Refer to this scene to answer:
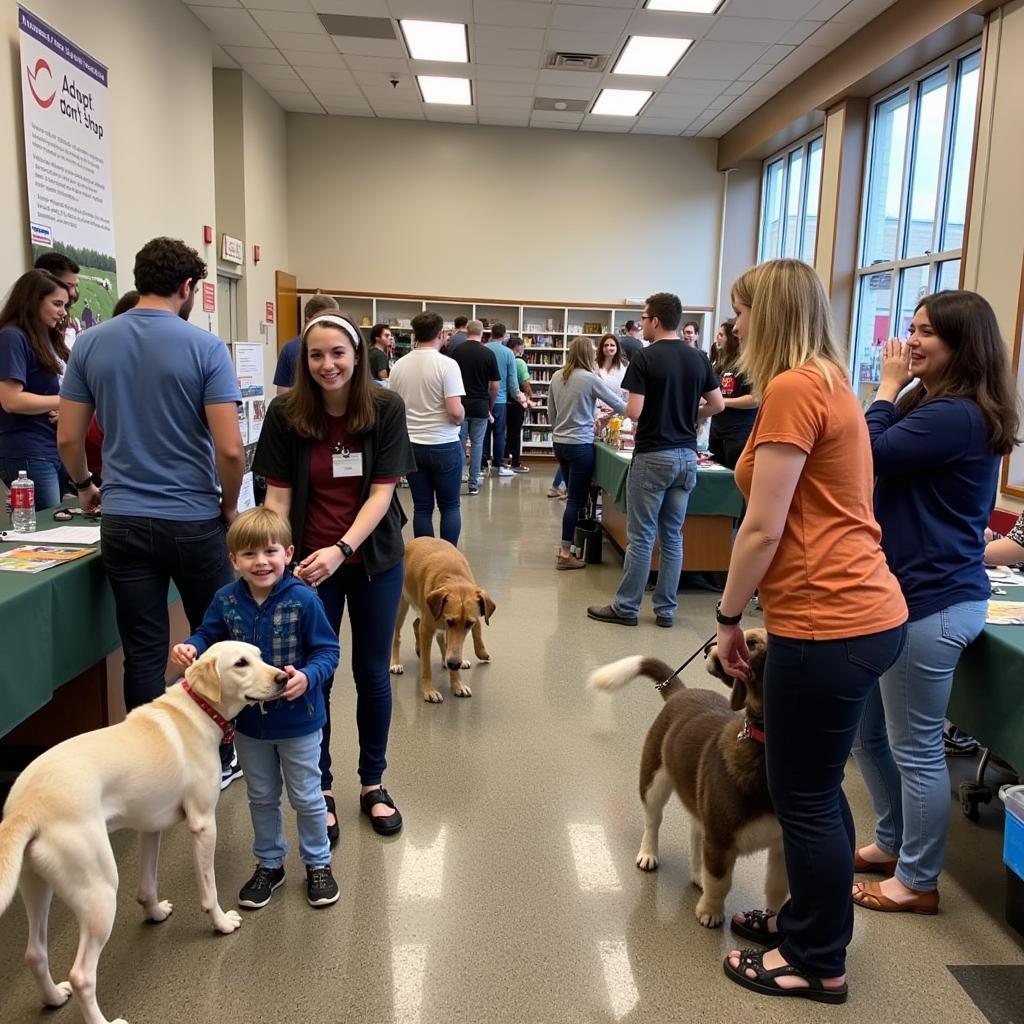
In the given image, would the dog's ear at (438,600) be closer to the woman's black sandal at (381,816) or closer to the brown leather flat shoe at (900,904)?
the woman's black sandal at (381,816)

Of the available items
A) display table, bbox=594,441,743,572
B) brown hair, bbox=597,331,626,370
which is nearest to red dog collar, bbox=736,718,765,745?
display table, bbox=594,441,743,572

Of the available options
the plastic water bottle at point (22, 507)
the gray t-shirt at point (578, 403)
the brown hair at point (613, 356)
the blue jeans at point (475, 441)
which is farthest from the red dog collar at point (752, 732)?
the blue jeans at point (475, 441)

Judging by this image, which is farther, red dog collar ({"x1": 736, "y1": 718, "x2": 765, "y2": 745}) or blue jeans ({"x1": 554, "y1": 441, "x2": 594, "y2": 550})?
blue jeans ({"x1": 554, "y1": 441, "x2": 594, "y2": 550})

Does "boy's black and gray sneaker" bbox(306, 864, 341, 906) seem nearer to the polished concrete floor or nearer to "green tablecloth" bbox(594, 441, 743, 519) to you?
the polished concrete floor

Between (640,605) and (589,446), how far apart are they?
1434mm

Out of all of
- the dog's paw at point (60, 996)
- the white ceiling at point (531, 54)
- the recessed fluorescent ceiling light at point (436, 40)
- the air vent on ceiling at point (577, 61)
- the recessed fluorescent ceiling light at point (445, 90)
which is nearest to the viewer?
the dog's paw at point (60, 996)

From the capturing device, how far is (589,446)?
6.13 meters

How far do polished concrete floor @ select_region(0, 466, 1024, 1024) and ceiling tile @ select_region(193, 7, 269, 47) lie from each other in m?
7.17

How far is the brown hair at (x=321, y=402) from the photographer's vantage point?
2.35 meters

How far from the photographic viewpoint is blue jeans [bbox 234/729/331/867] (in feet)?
7.25

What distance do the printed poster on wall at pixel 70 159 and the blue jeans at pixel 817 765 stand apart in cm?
488

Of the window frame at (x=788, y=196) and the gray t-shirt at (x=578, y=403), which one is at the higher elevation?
the window frame at (x=788, y=196)

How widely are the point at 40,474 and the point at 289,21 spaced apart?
6105 mm

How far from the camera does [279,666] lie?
7.13 ft
